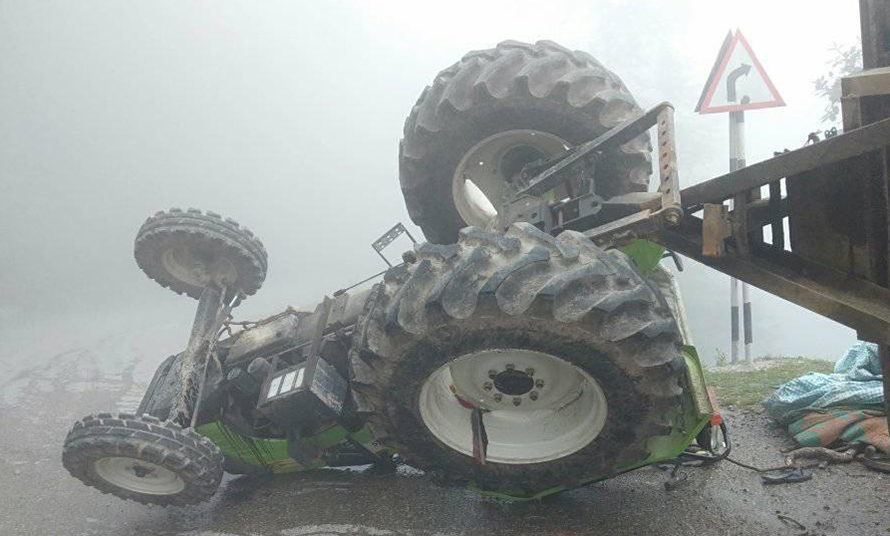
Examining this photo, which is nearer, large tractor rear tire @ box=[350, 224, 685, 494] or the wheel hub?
large tractor rear tire @ box=[350, 224, 685, 494]

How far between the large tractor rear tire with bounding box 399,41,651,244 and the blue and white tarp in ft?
5.34

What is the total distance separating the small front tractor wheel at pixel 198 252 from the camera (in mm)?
3990

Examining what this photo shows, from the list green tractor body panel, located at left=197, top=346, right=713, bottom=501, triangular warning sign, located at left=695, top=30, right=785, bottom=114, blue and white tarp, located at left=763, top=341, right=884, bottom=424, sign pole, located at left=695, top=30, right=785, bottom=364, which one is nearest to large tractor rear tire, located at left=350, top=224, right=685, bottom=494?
green tractor body panel, located at left=197, top=346, right=713, bottom=501

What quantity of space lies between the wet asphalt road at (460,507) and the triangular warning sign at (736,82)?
255 centimetres

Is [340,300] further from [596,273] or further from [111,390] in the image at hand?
[111,390]

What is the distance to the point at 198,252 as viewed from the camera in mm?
4219

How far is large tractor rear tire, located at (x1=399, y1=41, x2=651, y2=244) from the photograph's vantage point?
319 centimetres

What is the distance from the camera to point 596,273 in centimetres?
217

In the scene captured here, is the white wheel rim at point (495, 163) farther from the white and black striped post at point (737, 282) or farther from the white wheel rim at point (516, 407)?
the white and black striped post at point (737, 282)

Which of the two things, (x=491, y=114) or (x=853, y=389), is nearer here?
(x=491, y=114)

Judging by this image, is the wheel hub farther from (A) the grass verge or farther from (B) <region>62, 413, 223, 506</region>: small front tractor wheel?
(A) the grass verge

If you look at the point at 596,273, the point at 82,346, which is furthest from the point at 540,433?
the point at 82,346

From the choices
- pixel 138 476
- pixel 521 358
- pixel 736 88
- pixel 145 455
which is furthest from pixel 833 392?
pixel 138 476

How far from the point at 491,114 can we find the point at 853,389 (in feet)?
8.41
